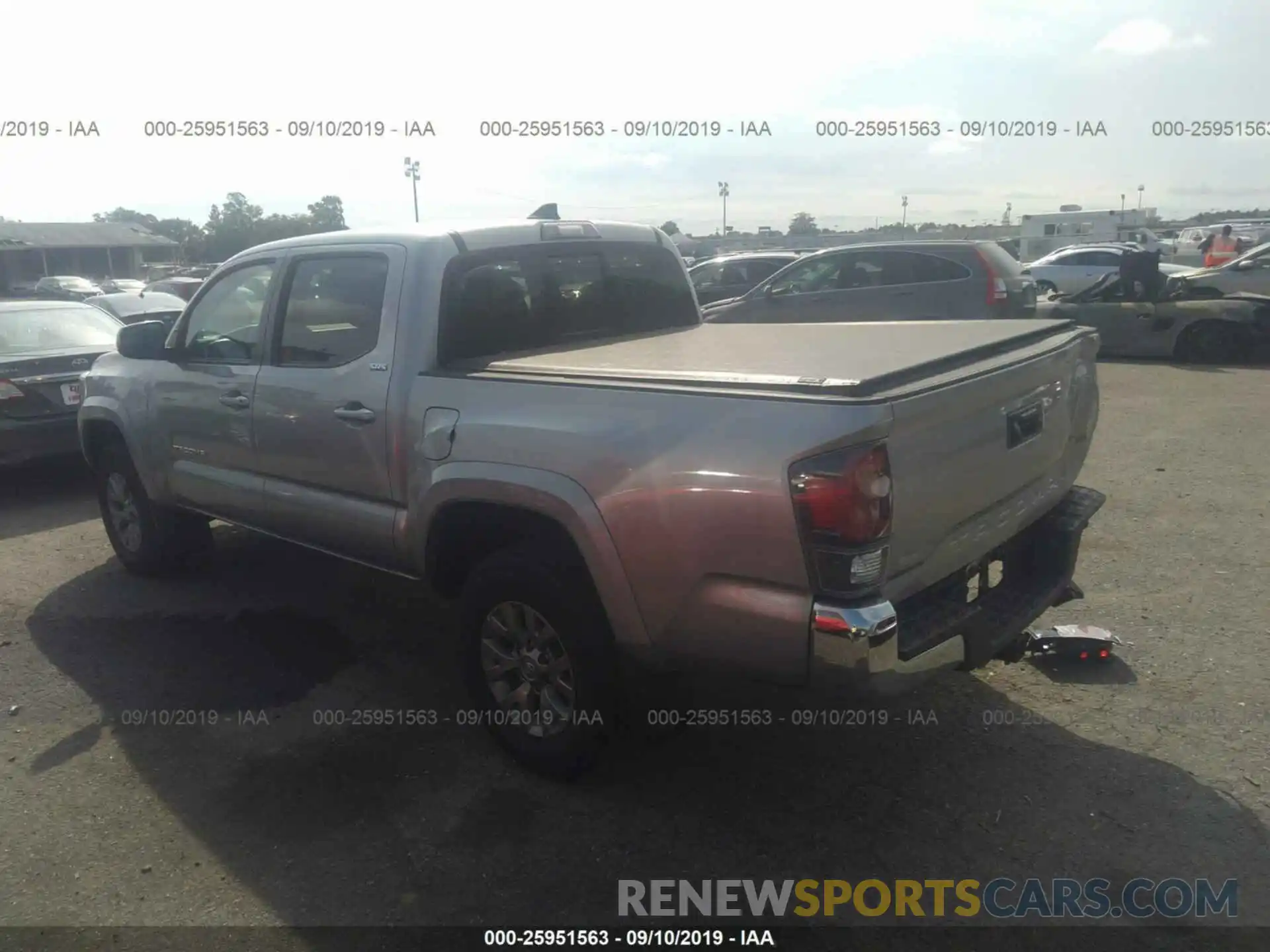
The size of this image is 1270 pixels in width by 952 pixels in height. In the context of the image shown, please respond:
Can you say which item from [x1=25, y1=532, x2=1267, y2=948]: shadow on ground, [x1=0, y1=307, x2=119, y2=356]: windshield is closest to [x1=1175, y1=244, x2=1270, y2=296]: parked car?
[x1=25, y1=532, x2=1267, y2=948]: shadow on ground

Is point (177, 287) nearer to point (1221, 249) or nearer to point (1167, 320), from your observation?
point (1167, 320)

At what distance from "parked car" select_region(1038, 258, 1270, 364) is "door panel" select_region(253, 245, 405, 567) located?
1101 cm

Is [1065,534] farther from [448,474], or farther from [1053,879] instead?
[448,474]

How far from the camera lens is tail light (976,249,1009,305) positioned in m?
10.9

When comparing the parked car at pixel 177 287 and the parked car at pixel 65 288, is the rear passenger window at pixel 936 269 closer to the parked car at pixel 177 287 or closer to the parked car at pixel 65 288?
the parked car at pixel 177 287

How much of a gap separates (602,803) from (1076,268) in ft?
71.6

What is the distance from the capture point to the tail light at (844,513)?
8.36 feet

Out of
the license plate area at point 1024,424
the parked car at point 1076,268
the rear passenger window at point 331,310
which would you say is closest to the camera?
the license plate area at point 1024,424

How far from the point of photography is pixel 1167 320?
1288 centimetres

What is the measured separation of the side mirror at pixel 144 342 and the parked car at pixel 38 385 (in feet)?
9.60

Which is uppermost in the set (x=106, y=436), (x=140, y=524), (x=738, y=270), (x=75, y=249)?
(x=75, y=249)

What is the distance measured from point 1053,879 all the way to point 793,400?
167 cm

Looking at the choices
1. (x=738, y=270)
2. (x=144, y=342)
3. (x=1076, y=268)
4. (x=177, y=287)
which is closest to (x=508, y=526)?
(x=144, y=342)

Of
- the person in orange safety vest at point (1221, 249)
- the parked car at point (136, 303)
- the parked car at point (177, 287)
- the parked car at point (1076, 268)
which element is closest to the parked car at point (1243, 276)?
the parked car at point (1076, 268)
